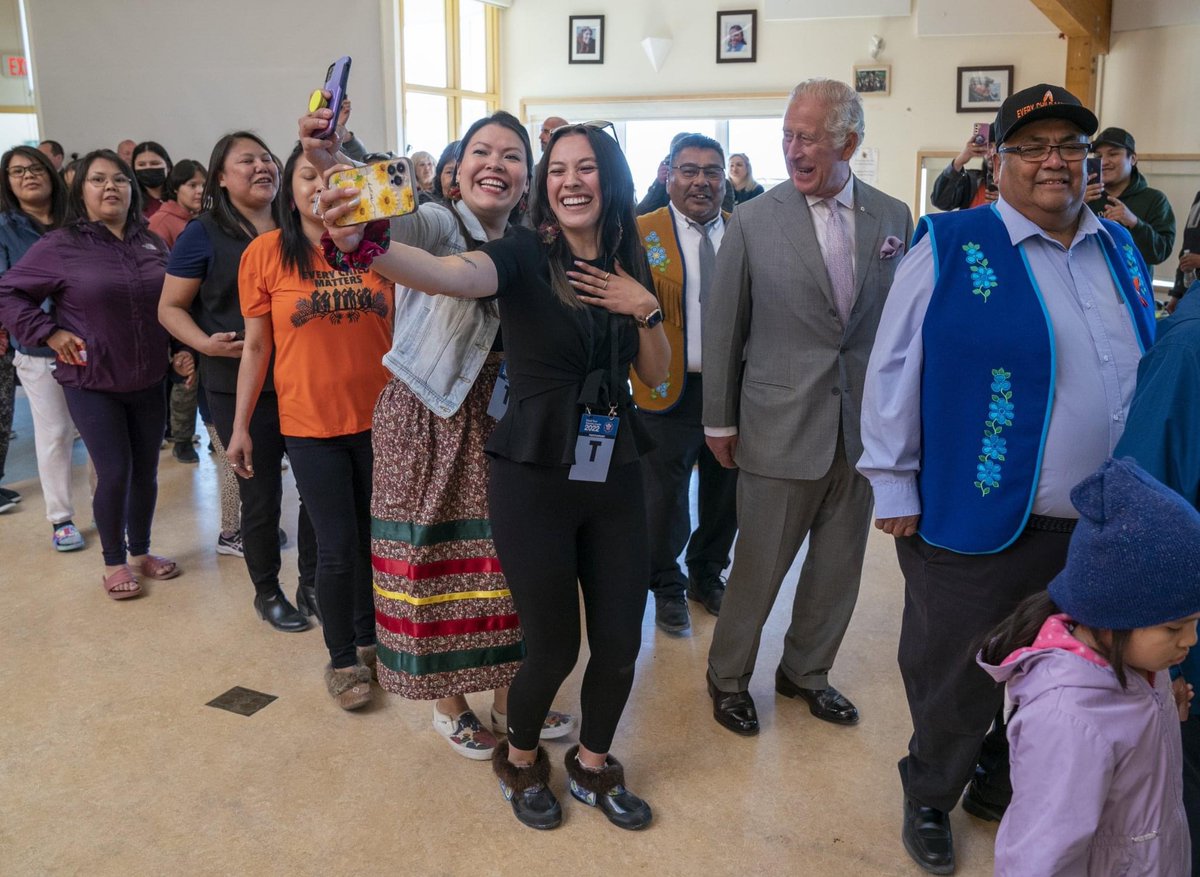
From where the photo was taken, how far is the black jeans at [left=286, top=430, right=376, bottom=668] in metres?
2.91

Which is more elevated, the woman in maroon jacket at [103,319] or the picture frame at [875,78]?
the picture frame at [875,78]

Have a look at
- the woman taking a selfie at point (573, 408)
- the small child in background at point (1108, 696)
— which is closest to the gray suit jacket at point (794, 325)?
the woman taking a selfie at point (573, 408)

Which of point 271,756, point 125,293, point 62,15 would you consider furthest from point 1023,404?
point 62,15

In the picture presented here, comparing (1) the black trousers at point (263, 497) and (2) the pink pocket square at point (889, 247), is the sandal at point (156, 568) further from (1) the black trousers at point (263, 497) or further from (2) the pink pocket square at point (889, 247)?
(2) the pink pocket square at point (889, 247)

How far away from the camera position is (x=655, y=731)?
9.45 ft

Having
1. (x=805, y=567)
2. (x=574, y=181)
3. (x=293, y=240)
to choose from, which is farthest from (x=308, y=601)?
(x=574, y=181)

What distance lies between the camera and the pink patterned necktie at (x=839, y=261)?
267 centimetres

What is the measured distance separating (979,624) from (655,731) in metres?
1.08

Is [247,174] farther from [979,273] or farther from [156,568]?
[979,273]

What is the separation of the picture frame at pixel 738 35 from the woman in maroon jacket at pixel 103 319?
7.30 m

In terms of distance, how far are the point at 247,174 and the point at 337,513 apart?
124 centimetres

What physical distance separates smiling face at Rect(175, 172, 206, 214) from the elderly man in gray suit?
359 cm

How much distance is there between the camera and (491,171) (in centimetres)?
237

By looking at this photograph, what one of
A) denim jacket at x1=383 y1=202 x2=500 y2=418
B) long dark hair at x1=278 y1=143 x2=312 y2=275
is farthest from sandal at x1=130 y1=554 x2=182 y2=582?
denim jacket at x1=383 y1=202 x2=500 y2=418
